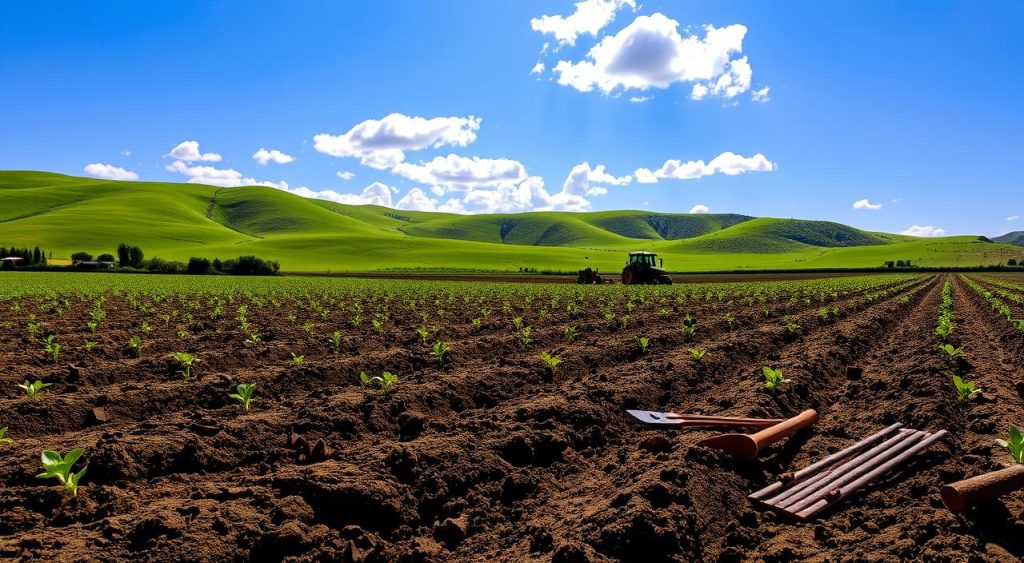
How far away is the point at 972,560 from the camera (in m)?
3.83

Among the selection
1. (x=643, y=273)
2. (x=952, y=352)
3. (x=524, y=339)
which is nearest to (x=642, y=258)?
(x=643, y=273)

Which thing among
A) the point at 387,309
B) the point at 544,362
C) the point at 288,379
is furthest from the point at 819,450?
the point at 387,309

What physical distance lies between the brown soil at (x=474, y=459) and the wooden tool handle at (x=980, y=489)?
0.14 metres

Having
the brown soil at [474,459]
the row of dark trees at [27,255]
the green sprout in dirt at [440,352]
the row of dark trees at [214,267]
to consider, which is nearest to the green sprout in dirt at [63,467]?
the brown soil at [474,459]

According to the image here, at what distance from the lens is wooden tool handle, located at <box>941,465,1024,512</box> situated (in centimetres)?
446

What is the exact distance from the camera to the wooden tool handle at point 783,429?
19.5 ft

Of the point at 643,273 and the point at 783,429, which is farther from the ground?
the point at 643,273

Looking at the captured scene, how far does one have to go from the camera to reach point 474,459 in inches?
235

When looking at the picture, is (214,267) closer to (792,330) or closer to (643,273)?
(643,273)

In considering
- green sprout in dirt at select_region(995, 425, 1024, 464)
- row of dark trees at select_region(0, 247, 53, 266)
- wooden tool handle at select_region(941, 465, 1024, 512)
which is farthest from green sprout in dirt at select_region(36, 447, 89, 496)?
row of dark trees at select_region(0, 247, 53, 266)

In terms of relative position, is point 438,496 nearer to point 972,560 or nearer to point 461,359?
point 972,560

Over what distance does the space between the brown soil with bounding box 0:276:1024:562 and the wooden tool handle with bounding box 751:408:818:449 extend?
222 mm

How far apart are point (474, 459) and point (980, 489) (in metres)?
4.36

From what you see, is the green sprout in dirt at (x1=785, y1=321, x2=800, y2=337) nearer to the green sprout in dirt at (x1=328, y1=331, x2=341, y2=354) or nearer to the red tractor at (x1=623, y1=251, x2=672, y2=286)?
the green sprout in dirt at (x1=328, y1=331, x2=341, y2=354)
